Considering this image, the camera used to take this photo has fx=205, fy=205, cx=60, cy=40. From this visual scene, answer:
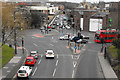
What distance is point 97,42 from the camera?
38.3m

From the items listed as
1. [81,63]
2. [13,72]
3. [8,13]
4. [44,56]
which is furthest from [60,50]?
[13,72]

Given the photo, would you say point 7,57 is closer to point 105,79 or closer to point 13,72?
point 13,72

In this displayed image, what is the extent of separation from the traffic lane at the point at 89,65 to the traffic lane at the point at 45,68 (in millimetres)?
2790

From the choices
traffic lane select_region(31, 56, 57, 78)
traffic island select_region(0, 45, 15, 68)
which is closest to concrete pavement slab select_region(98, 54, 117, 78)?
traffic lane select_region(31, 56, 57, 78)

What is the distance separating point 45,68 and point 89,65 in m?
5.26

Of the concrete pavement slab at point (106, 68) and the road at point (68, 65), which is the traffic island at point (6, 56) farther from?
the concrete pavement slab at point (106, 68)

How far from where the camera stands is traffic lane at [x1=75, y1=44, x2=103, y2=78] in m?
20.8

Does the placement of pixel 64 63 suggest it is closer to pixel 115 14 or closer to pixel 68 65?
Result: pixel 68 65

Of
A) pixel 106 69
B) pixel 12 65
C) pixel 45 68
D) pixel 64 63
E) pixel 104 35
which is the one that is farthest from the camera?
pixel 104 35

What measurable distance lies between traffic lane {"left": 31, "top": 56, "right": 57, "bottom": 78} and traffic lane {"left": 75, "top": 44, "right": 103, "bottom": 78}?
2.79m

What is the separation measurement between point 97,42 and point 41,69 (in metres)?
18.5

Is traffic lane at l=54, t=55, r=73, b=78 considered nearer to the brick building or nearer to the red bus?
the red bus

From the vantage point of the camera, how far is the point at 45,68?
22.6m

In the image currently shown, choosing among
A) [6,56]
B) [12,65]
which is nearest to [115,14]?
[6,56]
